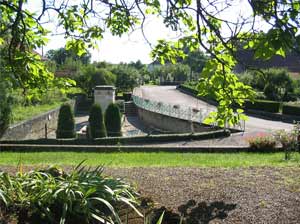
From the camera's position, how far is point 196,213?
17.0 feet

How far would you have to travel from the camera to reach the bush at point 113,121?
71.9 ft

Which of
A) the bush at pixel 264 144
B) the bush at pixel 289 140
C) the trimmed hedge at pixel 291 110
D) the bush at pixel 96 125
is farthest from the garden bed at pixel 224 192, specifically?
the trimmed hedge at pixel 291 110

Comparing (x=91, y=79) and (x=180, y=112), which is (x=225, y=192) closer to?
(x=180, y=112)

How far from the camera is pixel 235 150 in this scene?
595 inches

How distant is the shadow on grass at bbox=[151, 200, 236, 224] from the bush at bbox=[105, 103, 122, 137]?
16517 millimetres

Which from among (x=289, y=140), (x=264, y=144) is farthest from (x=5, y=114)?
(x=289, y=140)

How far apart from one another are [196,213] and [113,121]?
17.0 metres

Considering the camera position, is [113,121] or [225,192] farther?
[113,121]

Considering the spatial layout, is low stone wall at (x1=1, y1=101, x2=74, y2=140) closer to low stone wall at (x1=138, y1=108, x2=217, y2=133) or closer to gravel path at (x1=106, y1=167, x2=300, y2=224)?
low stone wall at (x1=138, y1=108, x2=217, y2=133)

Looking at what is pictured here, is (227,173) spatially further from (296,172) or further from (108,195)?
(108,195)

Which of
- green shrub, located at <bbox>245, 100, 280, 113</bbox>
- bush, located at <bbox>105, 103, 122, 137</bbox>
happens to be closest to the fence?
green shrub, located at <bbox>245, 100, 280, 113</bbox>

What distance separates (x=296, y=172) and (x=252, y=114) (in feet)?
94.1

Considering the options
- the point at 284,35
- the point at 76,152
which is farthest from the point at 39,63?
the point at 76,152

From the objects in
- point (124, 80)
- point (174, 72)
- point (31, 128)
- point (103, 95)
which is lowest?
point (31, 128)
